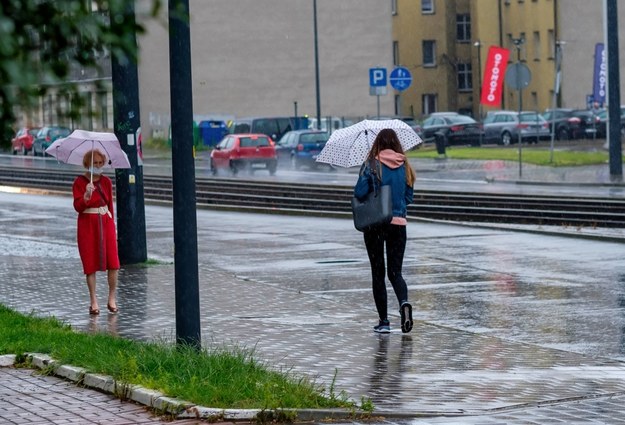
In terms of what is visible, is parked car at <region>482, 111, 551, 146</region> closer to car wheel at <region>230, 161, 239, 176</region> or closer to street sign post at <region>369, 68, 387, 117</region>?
street sign post at <region>369, 68, 387, 117</region>

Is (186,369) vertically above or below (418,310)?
above

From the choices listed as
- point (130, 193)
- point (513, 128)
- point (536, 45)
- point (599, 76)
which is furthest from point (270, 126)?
point (130, 193)

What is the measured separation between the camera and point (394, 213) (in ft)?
40.4

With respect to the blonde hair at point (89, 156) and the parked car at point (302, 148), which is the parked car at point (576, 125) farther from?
the blonde hair at point (89, 156)

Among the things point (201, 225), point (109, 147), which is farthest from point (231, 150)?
point (109, 147)

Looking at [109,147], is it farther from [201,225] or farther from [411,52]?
[411,52]

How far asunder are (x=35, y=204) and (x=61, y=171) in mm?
14954

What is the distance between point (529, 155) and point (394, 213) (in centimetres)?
4109

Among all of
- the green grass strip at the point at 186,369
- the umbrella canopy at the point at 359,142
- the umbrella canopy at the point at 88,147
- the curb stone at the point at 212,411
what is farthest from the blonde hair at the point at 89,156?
the curb stone at the point at 212,411

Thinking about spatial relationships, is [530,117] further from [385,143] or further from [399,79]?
[385,143]

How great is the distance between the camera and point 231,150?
49.2 meters

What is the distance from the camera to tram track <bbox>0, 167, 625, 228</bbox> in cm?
2590

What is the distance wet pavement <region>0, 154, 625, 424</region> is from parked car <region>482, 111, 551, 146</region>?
41267 millimetres

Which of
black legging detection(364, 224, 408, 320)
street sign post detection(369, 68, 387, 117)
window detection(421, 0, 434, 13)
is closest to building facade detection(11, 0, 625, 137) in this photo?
window detection(421, 0, 434, 13)
